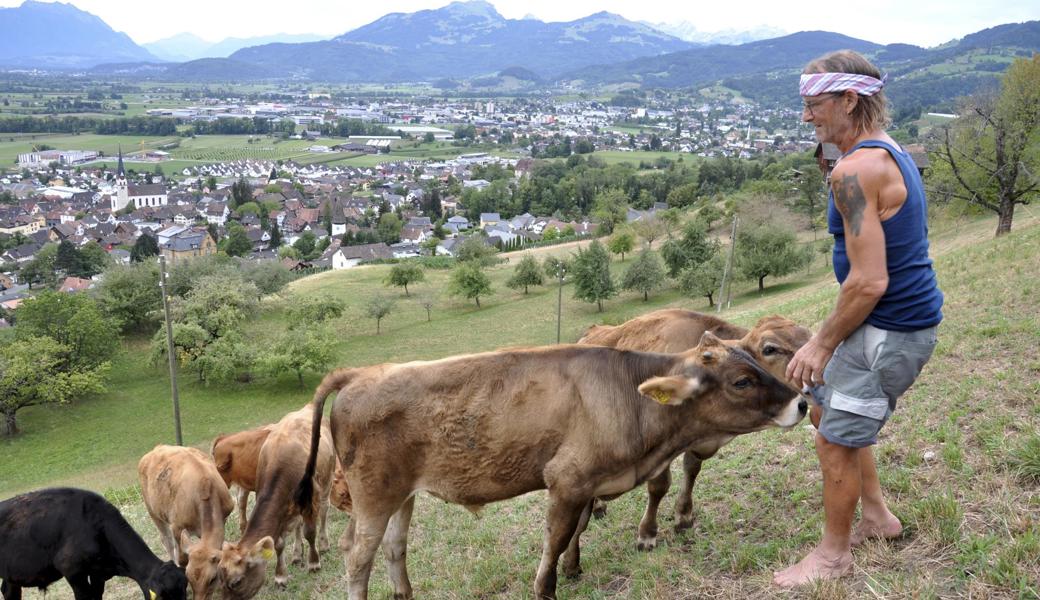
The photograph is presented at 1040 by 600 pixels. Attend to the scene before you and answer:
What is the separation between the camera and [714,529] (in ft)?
19.9

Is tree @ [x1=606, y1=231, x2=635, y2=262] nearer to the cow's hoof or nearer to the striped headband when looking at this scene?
the cow's hoof

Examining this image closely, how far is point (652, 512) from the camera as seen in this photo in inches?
239

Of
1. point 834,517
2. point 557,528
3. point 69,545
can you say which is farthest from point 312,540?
point 834,517

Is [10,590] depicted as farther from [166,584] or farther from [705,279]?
[705,279]

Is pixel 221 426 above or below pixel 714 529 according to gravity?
below

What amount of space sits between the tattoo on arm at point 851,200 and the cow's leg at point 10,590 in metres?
9.18

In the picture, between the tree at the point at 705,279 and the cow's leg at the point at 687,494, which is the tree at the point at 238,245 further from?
the cow's leg at the point at 687,494

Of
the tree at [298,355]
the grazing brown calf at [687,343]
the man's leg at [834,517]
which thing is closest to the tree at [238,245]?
the tree at [298,355]

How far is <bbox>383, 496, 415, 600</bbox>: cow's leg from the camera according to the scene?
6070 mm

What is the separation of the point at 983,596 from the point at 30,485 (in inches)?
1231

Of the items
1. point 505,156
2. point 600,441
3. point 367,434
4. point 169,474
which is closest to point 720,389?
point 600,441

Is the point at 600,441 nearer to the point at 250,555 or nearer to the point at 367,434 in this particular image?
the point at 367,434

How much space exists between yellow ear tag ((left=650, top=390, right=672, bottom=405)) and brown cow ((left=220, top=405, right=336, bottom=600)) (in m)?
3.42

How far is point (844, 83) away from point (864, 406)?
5.72 ft
